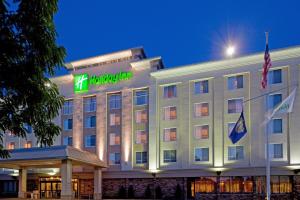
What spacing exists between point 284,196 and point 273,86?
35.7 ft

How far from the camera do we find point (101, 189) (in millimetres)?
47938

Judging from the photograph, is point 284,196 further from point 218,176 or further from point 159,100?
point 159,100

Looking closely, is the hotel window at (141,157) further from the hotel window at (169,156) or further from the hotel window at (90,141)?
the hotel window at (90,141)

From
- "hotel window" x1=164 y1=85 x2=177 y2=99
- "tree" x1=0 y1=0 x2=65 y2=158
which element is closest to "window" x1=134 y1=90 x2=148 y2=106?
"hotel window" x1=164 y1=85 x2=177 y2=99

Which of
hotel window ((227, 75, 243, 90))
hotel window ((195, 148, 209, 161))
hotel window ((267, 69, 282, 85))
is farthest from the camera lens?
Result: hotel window ((195, 148, 209, 161))

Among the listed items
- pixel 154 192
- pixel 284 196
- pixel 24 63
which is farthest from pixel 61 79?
pixel 24 63

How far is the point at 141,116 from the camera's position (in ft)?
161

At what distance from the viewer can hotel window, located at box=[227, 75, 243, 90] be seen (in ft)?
143

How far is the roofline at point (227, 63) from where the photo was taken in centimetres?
4091

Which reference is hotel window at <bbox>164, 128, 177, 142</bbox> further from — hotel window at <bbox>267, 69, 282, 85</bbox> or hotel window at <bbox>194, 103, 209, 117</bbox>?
hotel window at <bbox>267, 69, 282, 85</bbox>

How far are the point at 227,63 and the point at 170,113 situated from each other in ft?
28.8

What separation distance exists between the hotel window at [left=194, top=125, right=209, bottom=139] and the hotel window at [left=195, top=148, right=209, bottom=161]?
4.65 ft

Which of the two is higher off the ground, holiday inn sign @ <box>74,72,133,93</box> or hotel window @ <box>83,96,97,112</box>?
holiday inn sign @ <box>74,72,133,93</box>

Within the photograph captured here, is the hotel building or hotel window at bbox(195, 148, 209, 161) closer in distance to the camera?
the hotel building
